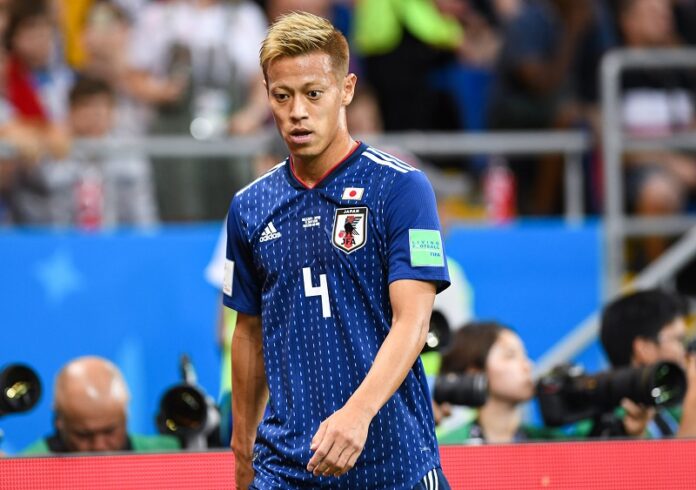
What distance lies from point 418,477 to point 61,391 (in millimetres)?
2585

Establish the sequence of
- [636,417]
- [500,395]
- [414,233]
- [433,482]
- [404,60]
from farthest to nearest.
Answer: [404,60]
[500,395]
[636,417]
[433,482]
[414,233]

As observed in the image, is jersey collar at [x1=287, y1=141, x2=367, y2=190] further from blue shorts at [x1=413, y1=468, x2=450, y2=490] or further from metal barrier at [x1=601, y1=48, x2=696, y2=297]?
metal barrier at [x1=601, y1=48, x2=696, y2=297]

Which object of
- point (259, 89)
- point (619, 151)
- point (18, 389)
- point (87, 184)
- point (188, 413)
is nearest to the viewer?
point (18, 389)

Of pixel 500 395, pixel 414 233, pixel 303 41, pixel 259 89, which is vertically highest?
pixel 259 89

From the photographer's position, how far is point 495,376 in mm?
5965

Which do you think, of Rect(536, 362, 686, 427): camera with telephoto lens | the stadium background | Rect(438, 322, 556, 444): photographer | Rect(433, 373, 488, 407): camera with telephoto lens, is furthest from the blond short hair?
the stadium background

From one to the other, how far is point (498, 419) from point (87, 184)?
3183 millimetres

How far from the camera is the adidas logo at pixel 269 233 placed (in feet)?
11.2

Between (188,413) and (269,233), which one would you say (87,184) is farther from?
(269,233)

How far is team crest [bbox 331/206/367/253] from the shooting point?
Answer: 130 inches

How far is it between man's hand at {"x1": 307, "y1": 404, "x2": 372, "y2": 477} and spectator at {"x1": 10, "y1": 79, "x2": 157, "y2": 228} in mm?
5146

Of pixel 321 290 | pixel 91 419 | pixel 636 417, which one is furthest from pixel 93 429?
pixel 321 290

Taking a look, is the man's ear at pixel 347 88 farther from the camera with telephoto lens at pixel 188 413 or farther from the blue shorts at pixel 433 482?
the camera with telephoto lens at pixel 188 413

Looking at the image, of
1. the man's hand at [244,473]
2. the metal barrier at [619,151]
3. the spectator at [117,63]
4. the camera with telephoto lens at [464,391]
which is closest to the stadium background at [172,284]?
the metal barrier at [619,151]
